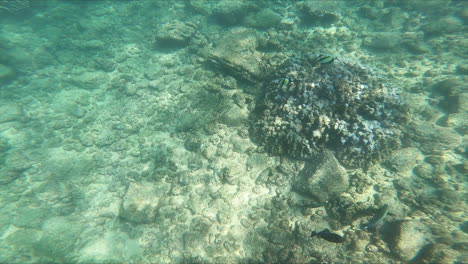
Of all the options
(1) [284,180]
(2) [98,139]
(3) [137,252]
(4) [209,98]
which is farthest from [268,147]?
(2) [98,139]

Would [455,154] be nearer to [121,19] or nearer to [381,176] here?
[381,176]

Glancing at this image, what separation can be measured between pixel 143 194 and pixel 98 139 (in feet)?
10.9

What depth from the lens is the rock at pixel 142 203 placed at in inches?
211

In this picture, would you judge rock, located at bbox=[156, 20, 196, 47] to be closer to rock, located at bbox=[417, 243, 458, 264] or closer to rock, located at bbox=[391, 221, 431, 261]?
rock, located at bbox=[391, 221, 431, 261]

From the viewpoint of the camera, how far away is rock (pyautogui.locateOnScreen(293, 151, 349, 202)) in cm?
502

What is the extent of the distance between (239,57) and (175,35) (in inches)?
170

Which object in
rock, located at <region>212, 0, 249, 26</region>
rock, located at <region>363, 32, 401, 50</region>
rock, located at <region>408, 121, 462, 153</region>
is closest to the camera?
rock, located at <region>408, 121, 462, 153</region>

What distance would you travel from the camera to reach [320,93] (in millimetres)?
5801

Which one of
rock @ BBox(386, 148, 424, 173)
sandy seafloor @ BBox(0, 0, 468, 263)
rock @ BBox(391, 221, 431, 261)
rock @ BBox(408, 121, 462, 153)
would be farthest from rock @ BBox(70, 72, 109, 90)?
rock @ BBox(408, 121, 462, 153)

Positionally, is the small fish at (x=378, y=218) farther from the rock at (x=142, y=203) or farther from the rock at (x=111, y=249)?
the rock at (x=111, y=249)

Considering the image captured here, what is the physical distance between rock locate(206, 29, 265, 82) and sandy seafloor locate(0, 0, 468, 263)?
0.05 meters

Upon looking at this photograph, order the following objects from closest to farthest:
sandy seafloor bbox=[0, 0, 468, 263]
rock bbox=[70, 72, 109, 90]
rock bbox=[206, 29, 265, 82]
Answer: sandy seafloor bbox=[0, 0, 468, 263] → rock bbox=[206, 29, 265, 82] → rock bbox=[70, 72, 109, 90]

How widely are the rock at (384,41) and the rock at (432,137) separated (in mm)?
4550

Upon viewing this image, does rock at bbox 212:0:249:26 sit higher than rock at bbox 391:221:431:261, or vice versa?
rock at bbox 212:0:249:26
